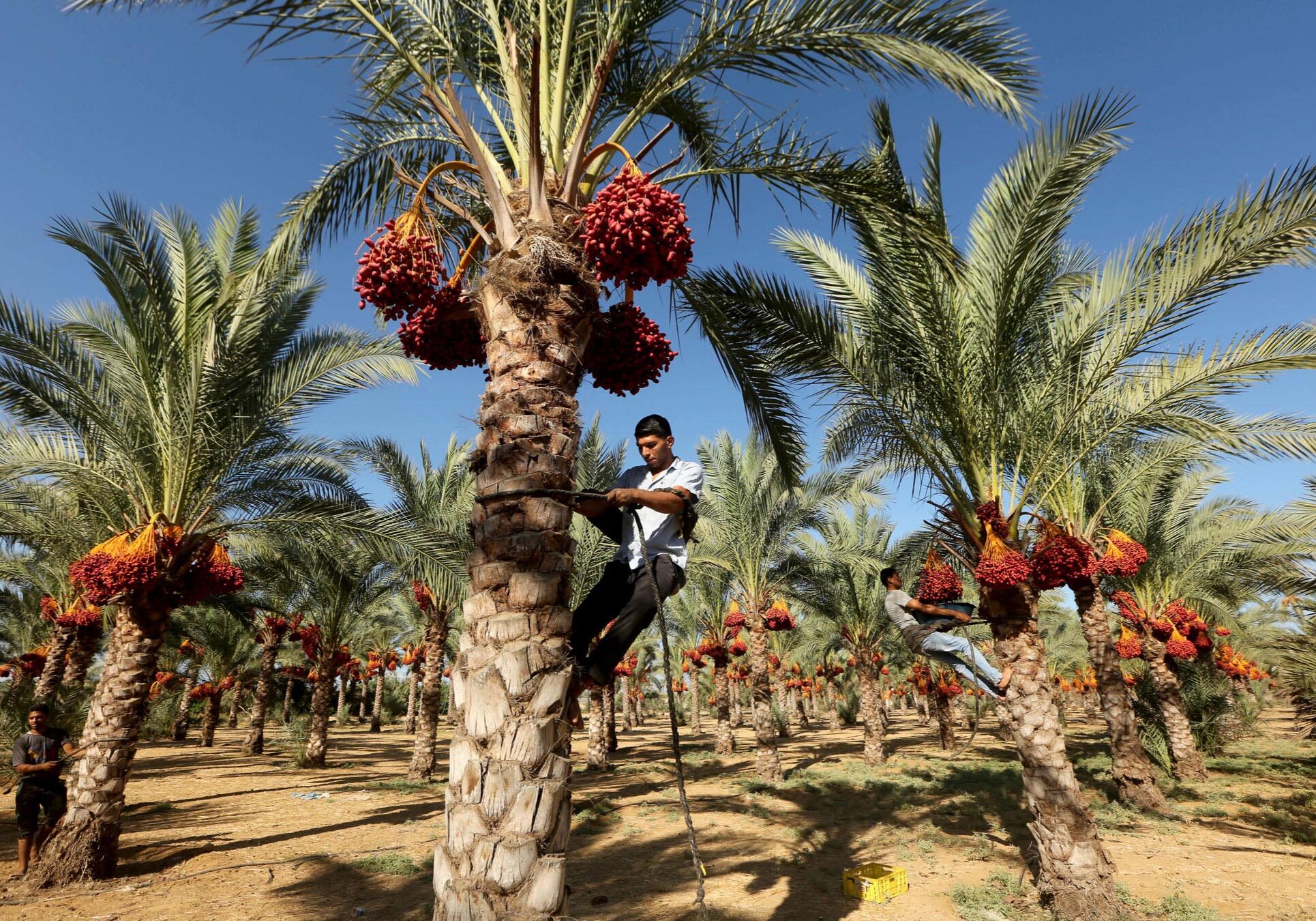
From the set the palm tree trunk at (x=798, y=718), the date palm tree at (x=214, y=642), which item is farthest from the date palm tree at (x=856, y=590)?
the date palm tree at (x=214, y=642)

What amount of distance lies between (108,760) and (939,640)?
9.49m

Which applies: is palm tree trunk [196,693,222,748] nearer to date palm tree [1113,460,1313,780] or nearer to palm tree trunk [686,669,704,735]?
palm tree trunk [686,669,704,735]

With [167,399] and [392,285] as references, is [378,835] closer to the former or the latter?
[167,399]

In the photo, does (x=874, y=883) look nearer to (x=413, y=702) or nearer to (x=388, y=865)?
(x=388, y=865)

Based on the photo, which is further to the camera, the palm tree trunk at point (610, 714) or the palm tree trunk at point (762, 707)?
the palm tree trunk at point (610, 714)

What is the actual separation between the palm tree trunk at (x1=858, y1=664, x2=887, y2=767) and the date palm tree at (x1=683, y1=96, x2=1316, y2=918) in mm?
11349

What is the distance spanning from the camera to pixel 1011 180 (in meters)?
6.99

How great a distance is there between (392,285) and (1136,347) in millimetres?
7077

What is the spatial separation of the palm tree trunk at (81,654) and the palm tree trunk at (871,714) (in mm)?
17236

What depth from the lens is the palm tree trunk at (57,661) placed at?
40.2ft

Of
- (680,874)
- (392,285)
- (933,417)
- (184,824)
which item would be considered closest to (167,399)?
(392,285)

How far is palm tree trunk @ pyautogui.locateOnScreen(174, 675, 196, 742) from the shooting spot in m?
23.6

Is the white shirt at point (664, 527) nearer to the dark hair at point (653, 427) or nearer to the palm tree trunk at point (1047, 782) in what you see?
the dark hair at point (653, 427)

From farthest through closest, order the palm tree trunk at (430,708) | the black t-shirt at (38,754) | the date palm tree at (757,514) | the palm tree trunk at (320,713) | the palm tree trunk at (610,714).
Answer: the palm tree trunk at (610,714), the palm tree trunk at (320,713), the date palm tree at (757,514), the palm tree trunk at (430,708), the black t-shirt at (38,754)
